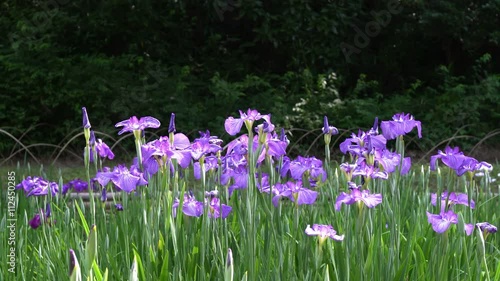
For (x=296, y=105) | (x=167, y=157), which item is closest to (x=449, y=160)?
(x=167, y=157)

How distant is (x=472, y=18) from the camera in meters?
9.51

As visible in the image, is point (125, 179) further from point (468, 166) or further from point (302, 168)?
point (468, 166)

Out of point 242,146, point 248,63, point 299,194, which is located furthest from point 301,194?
point 248,63

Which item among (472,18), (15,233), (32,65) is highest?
(472,18)

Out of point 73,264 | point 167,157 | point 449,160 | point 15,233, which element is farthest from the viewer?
point 15,233

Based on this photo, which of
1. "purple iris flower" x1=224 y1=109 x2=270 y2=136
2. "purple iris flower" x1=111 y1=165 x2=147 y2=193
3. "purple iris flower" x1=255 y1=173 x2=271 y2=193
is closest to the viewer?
"purple iris flower" x1=224 y1=109 x2=270 y2=136

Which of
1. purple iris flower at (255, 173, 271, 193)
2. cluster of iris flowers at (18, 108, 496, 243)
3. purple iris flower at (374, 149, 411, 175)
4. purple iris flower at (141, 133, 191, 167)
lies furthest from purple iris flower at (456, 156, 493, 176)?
purple iris flower at (141, 133, 191, 167)

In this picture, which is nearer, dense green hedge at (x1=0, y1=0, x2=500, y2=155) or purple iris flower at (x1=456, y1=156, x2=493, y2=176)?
purple iris flower at (x1=456, y1=156, x2=493, y2=176)

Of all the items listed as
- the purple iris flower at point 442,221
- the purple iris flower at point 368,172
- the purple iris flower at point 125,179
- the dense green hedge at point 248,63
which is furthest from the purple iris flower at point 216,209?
the dense green hedge at point 248,63

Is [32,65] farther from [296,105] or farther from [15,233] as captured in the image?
[15,233]

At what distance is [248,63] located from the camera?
9.80 meters

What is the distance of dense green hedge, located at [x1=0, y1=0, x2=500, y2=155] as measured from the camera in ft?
28.3

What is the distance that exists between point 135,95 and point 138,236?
6385mm

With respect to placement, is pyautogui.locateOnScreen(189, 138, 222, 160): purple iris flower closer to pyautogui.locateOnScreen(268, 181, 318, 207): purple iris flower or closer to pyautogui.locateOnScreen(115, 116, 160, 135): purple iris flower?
pyautogui.locateOnScreen(115, 116, 160, 135): purple iris flower
